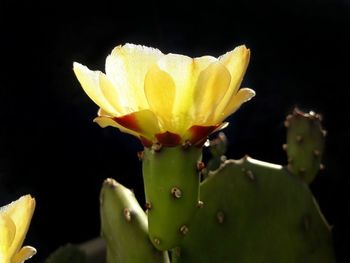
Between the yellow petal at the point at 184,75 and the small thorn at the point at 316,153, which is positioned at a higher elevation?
the yellow petal at the point at 184,75

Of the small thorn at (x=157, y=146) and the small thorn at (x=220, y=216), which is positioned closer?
the small thorn at (x=157, y=146)

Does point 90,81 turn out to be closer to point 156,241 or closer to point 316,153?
point 156,241

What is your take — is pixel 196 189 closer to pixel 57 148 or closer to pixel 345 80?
pixel 57 148

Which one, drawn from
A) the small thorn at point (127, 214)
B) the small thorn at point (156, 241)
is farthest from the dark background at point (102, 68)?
the small thorn at point (156, 241)

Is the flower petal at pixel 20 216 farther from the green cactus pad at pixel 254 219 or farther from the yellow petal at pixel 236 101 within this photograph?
the green cactus pad at pixel 254 219

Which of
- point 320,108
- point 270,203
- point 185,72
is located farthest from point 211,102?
point 320,108

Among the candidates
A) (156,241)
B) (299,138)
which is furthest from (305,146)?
(156,241)
